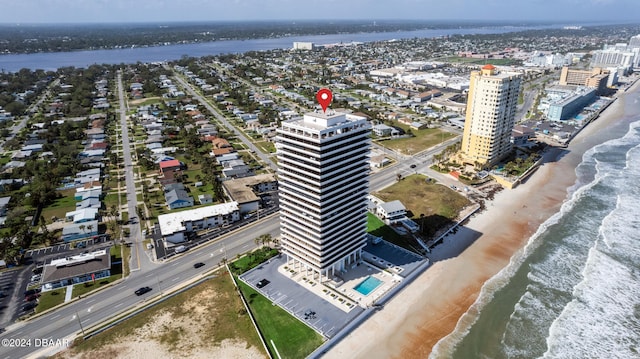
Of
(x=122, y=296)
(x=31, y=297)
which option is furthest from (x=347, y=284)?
(x=31, y=297)

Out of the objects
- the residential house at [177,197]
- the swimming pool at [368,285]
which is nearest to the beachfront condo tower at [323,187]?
the swimming pool at [368,285]

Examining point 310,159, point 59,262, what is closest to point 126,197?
point 59,262

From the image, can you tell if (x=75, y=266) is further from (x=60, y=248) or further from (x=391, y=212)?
(x=391, y=212)

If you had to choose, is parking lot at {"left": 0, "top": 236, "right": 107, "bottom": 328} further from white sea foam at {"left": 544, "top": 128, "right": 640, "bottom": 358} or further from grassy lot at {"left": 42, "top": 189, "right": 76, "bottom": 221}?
white sea foam at {"left": 544, "top": 128, "right": 640, "bottom": 358}

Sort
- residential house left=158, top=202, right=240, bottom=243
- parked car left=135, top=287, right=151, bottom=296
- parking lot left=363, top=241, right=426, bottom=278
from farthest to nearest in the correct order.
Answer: residential house left=158, top=202, right=240, bottom=243 < parking lot left=363, top=241, right=426, bottom=278 < parked car left=135, top=287, right=151, bottom=296

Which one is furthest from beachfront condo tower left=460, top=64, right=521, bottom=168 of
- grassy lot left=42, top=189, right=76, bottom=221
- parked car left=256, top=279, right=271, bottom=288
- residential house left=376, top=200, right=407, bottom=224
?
grassy lot left=42, top=189, right=76, bottom=221

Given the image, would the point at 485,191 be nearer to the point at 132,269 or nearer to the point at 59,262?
the point at 132,269
